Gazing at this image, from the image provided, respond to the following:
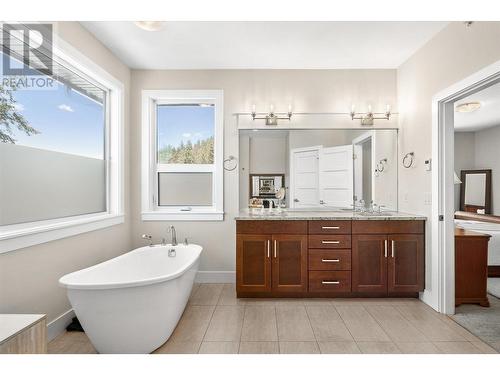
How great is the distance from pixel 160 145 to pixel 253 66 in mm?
1481

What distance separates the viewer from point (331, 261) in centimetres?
315

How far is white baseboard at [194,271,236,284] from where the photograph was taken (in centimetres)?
374

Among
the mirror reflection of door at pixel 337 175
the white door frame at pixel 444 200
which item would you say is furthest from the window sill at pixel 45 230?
the white door frame at pixel 444 200

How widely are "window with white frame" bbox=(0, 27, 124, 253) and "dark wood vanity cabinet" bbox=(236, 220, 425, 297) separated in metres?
1.50

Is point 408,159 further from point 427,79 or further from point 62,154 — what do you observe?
point 62,154

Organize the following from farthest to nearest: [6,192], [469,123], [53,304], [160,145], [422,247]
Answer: [469,123] < [160,145] < [422,247] < [53,304] < [6,192]

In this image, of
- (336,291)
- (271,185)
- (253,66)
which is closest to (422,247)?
(336,291)

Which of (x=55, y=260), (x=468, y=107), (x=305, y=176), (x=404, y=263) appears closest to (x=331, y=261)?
(x=404, y=263)

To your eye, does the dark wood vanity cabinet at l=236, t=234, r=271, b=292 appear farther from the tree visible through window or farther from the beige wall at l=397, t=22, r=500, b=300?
the beige wall at l=397, t=22, r=500, b=300

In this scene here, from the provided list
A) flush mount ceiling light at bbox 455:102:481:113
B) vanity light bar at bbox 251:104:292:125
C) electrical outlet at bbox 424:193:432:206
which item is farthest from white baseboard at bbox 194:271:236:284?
flush mount ceiling light at bbox 455:102:481:113

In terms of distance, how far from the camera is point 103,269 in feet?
8.35

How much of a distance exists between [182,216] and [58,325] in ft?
5.39

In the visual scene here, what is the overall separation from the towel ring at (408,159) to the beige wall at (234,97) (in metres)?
0.69
